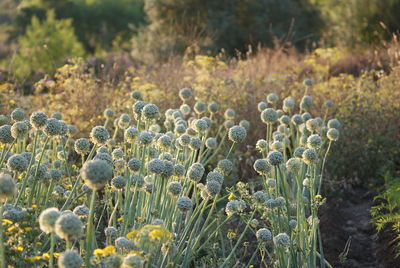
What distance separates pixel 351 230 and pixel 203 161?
1.52 m

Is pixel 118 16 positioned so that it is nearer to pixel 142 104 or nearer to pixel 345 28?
pixel 345 28

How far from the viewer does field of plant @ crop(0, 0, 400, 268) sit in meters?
2.54

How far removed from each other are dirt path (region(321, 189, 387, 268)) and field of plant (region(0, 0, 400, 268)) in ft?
0.05

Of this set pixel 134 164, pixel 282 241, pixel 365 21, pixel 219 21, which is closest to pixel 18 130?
pixel 134 164

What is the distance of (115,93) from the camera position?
269 inches

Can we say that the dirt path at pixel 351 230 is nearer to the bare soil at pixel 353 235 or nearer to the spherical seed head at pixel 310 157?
the bare soil at pixel 353 235

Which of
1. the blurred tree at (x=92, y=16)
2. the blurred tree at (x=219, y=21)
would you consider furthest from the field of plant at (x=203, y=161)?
the blurred tree at (x=92, y=16)

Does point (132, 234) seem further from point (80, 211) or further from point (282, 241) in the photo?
point (282, 241)

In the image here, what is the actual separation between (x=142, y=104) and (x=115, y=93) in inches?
132

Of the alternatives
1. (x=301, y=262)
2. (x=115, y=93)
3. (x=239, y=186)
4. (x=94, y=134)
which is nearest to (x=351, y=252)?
(x=301, y=262)

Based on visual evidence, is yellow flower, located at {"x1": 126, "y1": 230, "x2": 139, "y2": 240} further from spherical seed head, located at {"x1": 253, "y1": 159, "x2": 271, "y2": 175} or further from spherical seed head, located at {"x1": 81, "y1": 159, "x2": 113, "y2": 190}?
spherical seed head, located at {"x1": 253, "y1": 159, "x2": 271, "y2": 175}

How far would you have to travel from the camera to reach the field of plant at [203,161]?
100 inches

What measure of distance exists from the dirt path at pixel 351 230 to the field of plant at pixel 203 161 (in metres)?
0.02

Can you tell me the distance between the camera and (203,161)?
463cm
